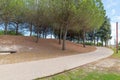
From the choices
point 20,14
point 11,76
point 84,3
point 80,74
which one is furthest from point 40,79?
point 20,14

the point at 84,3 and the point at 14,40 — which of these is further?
the point at 14,40

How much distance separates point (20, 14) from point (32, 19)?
4895 mm

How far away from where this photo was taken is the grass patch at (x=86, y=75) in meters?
11.4

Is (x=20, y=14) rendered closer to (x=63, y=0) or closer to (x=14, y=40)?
(x=14, y=40)

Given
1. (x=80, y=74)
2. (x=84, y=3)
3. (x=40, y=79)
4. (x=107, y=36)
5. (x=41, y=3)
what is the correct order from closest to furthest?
1. (x=40, y=79)
2. (x=80, y=74)
3. (x=84, y=3)
4. (x=41, y=3)
5. (x=107, y=36)

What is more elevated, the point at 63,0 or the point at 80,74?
the point at 63,0

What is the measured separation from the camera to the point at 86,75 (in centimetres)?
1238

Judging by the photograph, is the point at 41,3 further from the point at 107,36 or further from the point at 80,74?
the point at 107,36

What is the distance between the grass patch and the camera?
11.4m

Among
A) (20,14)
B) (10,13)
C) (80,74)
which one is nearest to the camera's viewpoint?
(80,74)

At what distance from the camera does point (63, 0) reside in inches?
1129

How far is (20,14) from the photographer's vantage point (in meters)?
37.6

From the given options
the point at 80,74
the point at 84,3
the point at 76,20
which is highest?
the point at 84,3

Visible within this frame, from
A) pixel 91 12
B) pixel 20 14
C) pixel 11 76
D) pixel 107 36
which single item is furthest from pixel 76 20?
pixel 107 36
